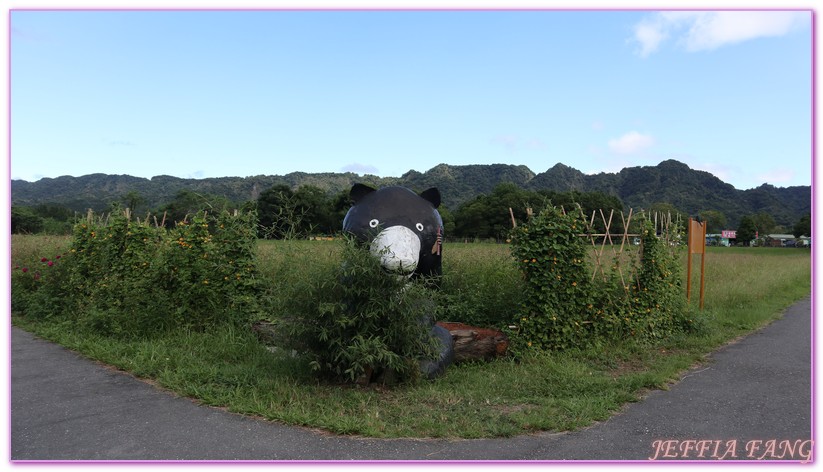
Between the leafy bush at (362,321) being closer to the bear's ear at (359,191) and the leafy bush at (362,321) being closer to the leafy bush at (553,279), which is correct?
the bear's ear at (359,191)

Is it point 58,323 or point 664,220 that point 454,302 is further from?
point 58,323

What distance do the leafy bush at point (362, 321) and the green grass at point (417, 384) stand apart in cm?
18

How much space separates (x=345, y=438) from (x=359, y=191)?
3529 mm

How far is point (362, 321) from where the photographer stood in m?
5.56

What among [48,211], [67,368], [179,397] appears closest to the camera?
[179,397]

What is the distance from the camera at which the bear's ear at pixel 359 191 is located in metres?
7.09

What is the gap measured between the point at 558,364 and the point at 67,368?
20.1 ft

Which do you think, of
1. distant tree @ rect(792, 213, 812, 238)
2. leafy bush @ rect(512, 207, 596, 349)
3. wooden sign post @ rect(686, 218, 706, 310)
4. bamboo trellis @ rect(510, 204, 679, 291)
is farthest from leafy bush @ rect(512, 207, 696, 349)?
wooden sign post @ rect(686, 218, 706, 310)

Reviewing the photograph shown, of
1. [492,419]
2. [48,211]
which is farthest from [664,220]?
[48,211]

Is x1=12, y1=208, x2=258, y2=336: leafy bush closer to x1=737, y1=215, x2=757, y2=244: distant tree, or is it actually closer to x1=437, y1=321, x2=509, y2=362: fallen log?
x1=437, y1=321, x2=509, y2=362: fallen log

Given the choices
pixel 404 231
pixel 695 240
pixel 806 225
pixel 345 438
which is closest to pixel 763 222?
pixel 806 225

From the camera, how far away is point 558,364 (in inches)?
262

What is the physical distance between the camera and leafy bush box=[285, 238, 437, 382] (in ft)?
18.0

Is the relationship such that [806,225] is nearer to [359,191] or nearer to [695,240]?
[695,240]
